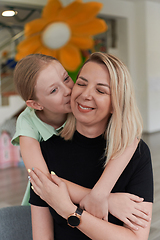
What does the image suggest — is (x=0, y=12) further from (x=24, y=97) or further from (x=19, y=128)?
(x=19, y=128)

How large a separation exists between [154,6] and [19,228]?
690 centimetres

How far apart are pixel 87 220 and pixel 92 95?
40 cm

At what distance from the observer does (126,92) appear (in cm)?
95

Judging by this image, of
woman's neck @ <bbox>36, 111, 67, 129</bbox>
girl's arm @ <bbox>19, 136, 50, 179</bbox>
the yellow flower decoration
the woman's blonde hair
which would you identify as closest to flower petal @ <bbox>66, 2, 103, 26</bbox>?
the yellow flower decoration

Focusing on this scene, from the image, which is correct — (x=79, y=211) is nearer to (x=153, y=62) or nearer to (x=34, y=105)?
(x=34, y=105)

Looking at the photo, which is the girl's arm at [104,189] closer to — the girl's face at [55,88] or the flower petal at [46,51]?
the girl's face at [55,88]

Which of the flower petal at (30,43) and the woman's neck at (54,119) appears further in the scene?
the flower petal at (30,43)

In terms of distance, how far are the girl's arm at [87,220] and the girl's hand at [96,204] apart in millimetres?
22

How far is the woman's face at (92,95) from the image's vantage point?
951 mm

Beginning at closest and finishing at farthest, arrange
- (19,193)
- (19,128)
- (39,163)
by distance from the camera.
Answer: (39,163) < (19,128) < (19,193)

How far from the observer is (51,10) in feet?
15.9

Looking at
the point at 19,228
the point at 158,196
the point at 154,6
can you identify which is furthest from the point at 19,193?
the point at 154,6

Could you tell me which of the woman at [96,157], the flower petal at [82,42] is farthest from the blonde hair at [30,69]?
the flower petal at [82,42]

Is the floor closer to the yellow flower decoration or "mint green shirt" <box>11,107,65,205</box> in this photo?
"mint green shirt" <box>11,107,65,205</box>
